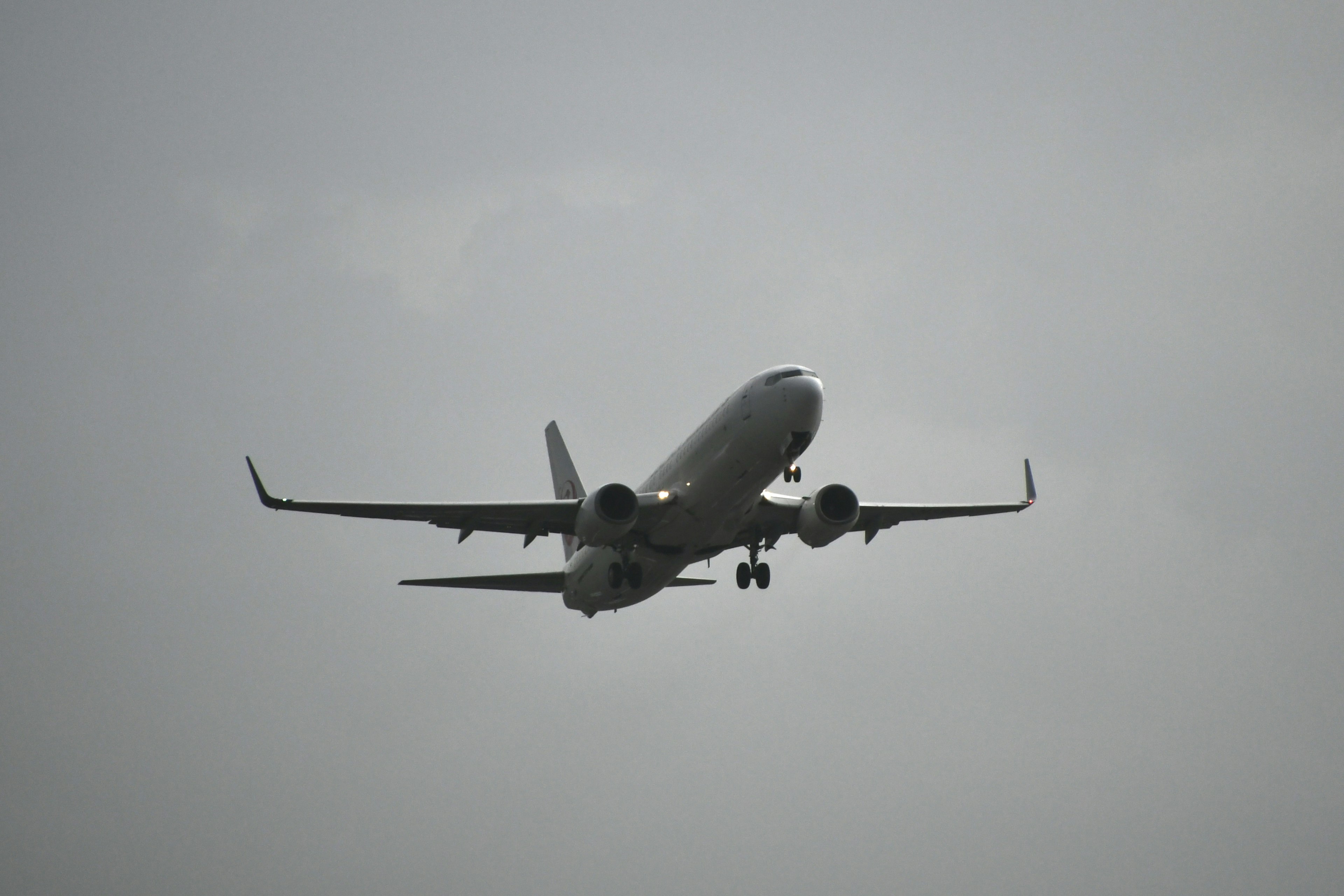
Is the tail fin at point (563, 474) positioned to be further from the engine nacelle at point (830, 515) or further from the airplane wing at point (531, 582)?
the engine nacelle at point (830, 515)

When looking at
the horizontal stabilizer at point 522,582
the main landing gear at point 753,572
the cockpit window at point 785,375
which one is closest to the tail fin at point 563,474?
the horizontal stabilizer at point 522,582

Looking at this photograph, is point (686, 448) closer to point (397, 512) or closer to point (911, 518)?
point (397, 512)

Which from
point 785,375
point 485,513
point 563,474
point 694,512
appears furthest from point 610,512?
point 563,474

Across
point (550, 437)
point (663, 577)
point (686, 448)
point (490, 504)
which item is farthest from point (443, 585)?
point (550, 437)

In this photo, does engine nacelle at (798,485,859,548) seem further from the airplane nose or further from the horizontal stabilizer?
the horizontal stabilizer

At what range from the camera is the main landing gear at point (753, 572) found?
4041cm

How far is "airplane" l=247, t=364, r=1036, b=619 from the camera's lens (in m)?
33.3

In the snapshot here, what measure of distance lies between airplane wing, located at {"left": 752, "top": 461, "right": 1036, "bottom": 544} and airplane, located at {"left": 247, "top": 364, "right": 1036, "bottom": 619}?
5cm

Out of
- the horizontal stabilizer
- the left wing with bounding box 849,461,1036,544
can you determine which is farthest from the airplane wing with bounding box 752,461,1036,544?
the horizontal stabilizer

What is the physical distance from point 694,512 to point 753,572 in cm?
546

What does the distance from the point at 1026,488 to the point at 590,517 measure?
638 inches

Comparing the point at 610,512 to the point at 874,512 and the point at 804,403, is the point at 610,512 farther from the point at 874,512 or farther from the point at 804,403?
the point at 874,512

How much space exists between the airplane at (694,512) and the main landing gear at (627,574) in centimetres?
4

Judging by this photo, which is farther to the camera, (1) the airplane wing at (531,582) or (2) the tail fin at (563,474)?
(2) the tail fin at (563,474)
